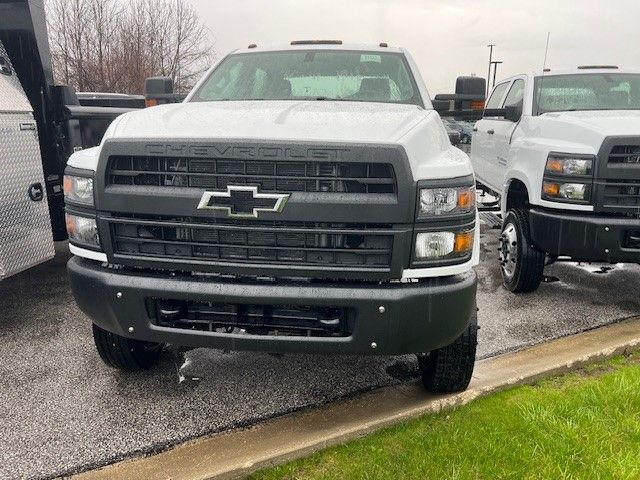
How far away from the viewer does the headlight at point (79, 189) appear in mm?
2787

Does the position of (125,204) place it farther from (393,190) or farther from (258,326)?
(393,190)

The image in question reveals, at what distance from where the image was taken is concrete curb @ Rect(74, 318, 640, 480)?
2.62m

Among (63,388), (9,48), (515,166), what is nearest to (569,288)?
(515,166)

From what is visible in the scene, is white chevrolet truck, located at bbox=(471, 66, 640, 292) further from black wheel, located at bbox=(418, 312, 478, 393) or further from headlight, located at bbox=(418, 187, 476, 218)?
headlight, located at bbox=(418, 187, 476, 218)

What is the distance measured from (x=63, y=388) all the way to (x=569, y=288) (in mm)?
4459

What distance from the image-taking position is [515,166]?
5398mm

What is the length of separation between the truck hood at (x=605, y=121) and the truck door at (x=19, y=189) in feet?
14.1

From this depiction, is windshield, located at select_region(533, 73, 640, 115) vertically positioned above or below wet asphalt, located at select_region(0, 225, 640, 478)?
above

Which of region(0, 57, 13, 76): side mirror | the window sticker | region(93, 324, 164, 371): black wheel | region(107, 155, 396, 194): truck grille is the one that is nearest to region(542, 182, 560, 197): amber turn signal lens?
A: the window sticker

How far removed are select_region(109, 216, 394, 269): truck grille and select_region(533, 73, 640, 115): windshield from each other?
3.95m

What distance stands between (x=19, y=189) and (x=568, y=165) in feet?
13.6

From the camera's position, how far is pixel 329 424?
300cm

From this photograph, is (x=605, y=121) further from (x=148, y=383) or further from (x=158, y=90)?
(x=148, y=383)

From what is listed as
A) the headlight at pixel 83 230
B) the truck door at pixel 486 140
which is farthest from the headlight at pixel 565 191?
the headlight at pixel 83 230
